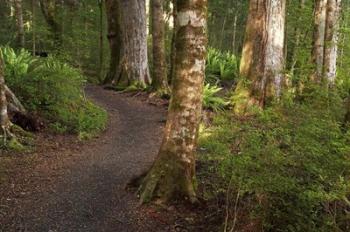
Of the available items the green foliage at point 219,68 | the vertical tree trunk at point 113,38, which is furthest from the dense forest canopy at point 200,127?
the green foliage at point 219,68

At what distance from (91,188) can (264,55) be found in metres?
6.59

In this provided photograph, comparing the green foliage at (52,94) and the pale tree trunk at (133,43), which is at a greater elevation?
the pale tree trunk at (133,43)

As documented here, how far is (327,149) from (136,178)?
133 inches

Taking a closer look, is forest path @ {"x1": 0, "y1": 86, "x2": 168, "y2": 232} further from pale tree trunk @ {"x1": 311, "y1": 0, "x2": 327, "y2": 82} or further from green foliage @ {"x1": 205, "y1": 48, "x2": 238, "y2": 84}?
green foliage @ {"x1": 205, "y1": 48, "x2": 238, "y2": 84}

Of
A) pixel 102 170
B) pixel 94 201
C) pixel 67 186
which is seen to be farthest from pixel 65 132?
pixel 94 201

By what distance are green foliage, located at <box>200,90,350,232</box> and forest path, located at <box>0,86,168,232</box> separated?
4.81 ft

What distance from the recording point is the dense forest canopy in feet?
16.5

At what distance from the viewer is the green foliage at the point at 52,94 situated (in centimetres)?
1088

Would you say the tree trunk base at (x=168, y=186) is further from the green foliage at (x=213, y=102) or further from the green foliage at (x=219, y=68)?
the green foliage at (x=219, y=68)

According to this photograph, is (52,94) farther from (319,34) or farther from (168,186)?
(319,34)

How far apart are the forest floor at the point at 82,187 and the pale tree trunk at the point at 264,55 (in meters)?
2.74

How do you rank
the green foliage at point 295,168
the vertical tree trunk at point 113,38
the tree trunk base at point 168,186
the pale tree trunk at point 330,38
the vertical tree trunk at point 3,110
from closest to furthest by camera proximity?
the green foliage at point 295,168, the tree trunk base at point 168,186, the vertical tree trunk at point 3,110, the pale tree trunk at point 330,38, the vertical tree trunk at point 113,38

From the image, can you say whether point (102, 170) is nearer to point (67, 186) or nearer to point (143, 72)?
point (67, 186)

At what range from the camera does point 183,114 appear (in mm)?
6598
